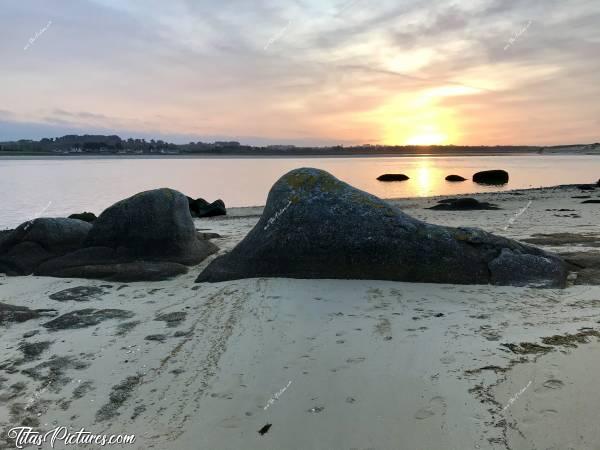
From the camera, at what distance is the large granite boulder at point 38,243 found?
26.6 ft

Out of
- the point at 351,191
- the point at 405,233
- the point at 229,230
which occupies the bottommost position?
the point at 229,230

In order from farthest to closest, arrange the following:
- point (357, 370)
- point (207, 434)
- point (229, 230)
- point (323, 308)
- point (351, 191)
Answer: point (229, 230), point (351, 191), point (323, 308), point (357, 370), point (207, 434)

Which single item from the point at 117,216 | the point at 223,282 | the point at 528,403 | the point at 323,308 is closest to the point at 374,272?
the point at 323,308

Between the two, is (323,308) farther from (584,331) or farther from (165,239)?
(165,239)

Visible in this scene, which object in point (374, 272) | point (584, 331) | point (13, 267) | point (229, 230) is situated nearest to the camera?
point (584, 331)

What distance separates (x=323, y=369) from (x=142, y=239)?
5598mm

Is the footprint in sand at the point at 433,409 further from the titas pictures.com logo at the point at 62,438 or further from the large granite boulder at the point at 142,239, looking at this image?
the large granite boulder at the point at 142,239

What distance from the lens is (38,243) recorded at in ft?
28.3

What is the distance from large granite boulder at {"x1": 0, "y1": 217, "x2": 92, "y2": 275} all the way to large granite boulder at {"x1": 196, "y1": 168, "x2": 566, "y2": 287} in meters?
3.40

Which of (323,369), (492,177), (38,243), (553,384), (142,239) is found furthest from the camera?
(492,177)

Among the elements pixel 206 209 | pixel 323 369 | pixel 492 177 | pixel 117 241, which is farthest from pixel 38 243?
pixel 492 177

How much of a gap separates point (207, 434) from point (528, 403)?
2.23 meters

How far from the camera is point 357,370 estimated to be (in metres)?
3.84

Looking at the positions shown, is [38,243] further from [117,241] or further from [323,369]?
[323,369]
